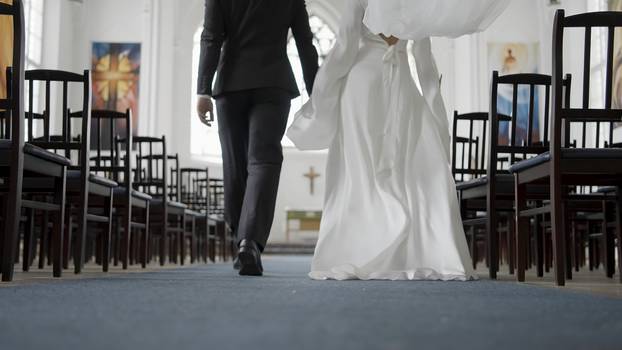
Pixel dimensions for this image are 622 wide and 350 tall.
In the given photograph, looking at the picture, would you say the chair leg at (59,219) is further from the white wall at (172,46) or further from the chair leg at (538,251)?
the white wall at (172,46)

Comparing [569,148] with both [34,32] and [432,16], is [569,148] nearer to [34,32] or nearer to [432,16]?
[432,16]

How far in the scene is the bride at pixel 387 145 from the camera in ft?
10.3

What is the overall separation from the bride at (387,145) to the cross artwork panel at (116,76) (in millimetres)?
11879

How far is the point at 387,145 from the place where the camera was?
3.47 metres

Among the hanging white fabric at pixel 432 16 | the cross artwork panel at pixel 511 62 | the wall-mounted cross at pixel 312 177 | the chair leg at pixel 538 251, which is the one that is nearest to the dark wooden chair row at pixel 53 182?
the hanging white fabric at pixel 432 16

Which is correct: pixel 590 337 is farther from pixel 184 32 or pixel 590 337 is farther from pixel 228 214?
pixel 184 32

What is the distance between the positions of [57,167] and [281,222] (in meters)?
13.6

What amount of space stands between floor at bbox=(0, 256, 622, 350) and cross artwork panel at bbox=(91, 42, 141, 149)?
13277 mm

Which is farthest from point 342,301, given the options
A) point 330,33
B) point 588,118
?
point 330,33

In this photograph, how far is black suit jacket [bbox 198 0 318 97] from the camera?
364 centimetres

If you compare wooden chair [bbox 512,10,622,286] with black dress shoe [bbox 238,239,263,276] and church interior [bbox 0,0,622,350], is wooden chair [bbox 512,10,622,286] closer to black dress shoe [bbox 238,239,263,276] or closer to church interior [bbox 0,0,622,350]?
church interior [bbox 0,0,622,350]

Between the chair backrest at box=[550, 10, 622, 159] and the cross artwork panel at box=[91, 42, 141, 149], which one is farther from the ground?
the cross artwork panel at box=[91, 42, 141, 149]

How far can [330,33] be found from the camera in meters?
18.2

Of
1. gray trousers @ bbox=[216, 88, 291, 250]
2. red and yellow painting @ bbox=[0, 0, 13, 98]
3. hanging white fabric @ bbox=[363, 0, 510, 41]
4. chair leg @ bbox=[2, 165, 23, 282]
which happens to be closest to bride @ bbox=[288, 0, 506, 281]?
hanging white fabric @ bbox=[363, 0, 510, 41]
